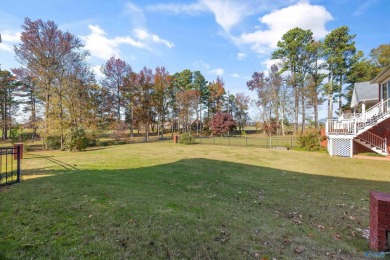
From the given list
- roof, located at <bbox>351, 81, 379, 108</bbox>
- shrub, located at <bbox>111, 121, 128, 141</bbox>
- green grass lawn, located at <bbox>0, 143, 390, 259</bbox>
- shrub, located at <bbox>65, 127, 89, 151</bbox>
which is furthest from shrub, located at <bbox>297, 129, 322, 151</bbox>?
shrub, located at <bbox>111, 121, 128, 141</bbox>

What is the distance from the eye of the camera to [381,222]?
8.53 ft

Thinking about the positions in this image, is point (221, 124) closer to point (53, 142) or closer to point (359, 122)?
point (359, 122)

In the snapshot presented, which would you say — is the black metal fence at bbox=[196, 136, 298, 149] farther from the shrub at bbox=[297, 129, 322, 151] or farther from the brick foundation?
the brick foundation

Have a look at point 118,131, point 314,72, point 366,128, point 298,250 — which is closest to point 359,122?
point 366,128

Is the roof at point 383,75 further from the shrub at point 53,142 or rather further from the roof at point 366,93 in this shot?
the shrub at point 53,142

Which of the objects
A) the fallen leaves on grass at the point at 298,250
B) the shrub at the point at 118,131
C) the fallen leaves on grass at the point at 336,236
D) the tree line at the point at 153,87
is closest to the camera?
the fallen leaves on grass at the point at 298,250

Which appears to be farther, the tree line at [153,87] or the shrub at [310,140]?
the tree line at [153,87]

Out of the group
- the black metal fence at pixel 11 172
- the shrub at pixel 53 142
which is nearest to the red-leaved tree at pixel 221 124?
the shrub at pixel 53 142

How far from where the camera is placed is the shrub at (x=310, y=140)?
52.0 ft

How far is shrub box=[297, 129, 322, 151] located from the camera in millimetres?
15859

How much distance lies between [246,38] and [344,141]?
11149 mm

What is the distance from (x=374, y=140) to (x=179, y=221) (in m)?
15.5

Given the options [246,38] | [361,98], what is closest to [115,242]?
[246,38]

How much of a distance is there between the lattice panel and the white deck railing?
0.52m
